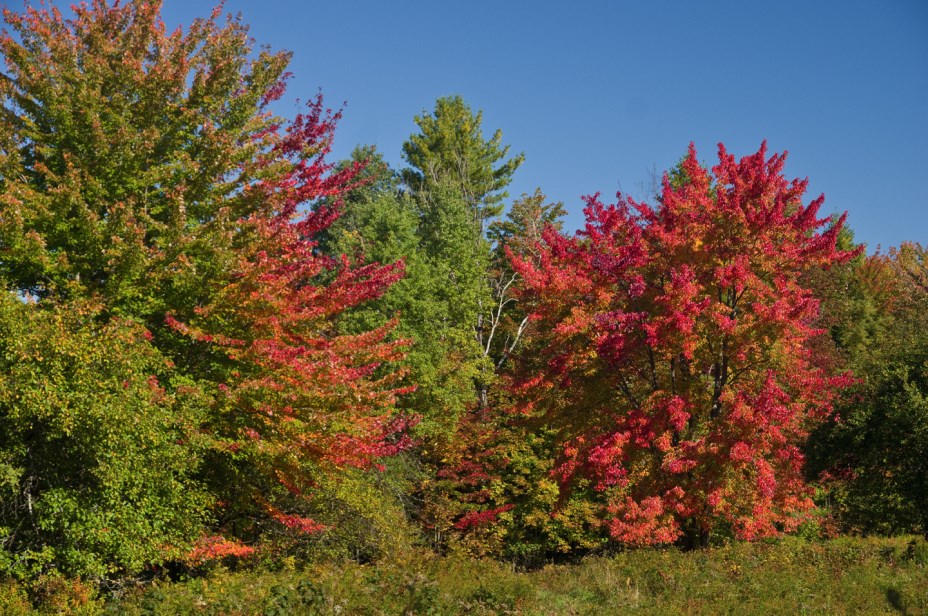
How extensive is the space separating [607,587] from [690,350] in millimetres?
5598

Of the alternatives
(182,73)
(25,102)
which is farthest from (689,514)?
(25,102)

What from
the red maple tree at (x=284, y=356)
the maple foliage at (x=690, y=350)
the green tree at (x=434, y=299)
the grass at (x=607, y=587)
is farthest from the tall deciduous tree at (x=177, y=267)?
the green tree at (x=434, y=299)

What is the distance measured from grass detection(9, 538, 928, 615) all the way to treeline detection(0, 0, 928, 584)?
109cm

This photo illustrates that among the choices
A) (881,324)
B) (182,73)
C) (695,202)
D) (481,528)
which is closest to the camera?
(182,73)

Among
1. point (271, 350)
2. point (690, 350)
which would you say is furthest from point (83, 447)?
point (690, 350)

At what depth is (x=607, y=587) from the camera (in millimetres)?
13383

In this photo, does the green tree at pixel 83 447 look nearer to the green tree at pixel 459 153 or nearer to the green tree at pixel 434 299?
the green tree at pixel 434 299

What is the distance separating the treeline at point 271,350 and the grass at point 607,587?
109cm

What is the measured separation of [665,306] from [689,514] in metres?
4.62

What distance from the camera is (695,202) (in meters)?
17.8

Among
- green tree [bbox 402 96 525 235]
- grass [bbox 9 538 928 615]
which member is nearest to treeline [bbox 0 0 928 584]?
grass [bbox 9 538 928 615]

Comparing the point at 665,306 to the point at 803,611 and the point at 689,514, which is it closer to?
the point at 689,514

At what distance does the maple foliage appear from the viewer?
15898 millimetres

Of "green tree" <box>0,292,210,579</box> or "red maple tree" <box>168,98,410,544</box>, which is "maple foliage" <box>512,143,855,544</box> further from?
"green tree" <box>0,292,210,579</box>
